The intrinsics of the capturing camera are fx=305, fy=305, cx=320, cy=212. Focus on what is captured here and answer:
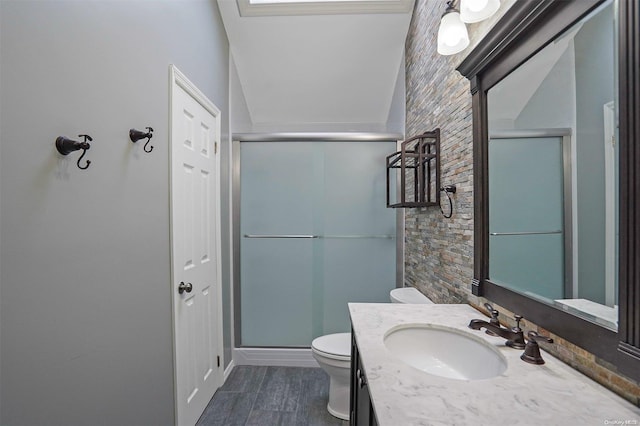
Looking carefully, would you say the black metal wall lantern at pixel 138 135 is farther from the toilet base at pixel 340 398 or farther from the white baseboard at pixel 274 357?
the white baseboard at pixel 274 357

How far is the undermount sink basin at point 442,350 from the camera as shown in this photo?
102cm

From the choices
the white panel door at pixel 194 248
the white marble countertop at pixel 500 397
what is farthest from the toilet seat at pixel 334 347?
the white marble countertop at pixel 500 397

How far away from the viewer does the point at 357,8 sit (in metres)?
2.30

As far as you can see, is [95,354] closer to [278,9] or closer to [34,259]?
[34,259]

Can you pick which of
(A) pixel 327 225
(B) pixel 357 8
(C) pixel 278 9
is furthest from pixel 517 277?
(C) pixel 278 9

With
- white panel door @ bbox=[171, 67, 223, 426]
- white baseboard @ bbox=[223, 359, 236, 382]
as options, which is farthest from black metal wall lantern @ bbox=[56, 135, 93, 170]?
white baseboard @ bbox=[223, 359, 236, 382]

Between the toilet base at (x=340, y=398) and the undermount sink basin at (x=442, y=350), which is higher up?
the undermount sink basin at (x=442, y=350)

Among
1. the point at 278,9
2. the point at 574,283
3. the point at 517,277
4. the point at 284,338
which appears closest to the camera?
the point at 574,283

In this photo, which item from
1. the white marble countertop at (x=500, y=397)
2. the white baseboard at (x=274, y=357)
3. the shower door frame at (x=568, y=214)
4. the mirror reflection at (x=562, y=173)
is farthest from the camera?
the white baseboard at (x=274, y=357)

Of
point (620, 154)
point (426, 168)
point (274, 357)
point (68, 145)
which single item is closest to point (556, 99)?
point (620, 154)

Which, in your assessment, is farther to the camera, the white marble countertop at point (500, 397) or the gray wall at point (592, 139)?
the gray wall at point (592, 139)

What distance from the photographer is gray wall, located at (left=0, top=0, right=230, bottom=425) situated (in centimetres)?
80

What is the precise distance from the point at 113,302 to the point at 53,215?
410mm

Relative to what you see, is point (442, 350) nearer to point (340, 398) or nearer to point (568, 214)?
point (568, 214)
